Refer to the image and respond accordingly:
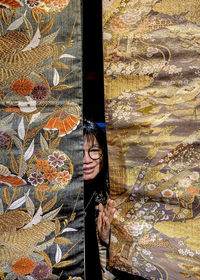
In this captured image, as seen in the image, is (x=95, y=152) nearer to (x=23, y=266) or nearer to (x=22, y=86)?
(x=22, y=86)

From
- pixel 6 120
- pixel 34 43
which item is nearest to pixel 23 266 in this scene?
pixel 6 120

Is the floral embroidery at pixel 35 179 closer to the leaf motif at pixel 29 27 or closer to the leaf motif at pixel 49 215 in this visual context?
the leaf motif at pixel 49 215

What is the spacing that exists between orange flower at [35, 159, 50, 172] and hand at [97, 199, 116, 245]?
35cm

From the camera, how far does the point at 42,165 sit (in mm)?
1084

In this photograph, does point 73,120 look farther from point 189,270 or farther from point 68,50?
point 189,270

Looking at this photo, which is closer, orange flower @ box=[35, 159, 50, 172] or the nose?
orange flower @ box=[35, 159, 50, 172]

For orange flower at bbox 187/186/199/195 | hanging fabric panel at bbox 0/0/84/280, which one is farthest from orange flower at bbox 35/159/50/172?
orange flower at bbox 187/186/199/195

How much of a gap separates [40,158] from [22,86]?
13.4 inches

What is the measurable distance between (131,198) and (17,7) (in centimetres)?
104

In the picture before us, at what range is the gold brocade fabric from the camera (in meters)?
1.05

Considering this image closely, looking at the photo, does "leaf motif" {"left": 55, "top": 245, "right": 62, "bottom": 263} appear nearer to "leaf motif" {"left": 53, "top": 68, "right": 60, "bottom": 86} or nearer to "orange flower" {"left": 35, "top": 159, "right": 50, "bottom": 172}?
"orange flower" {"left": 35, "top": 159, "right": 50, "bottom": 172}

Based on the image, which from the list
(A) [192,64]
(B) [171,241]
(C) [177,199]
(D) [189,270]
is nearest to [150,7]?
(A) [192,64]

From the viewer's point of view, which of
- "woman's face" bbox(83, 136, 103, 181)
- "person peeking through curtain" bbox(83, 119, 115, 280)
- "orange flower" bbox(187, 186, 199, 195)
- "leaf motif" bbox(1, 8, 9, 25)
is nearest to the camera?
"orange flower" bbox(187, 186, 199, 195)

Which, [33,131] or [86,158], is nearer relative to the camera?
[33,131]
